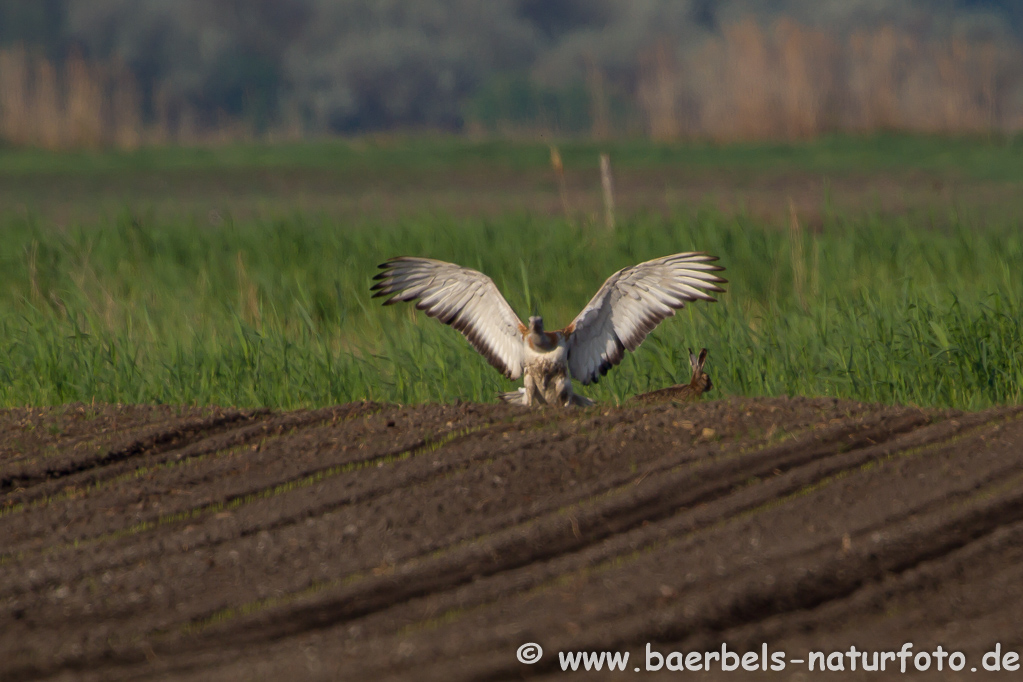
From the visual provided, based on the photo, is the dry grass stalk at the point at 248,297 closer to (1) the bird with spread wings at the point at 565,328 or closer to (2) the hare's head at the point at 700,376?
(1) the bird with spread wings at the point at 565,328

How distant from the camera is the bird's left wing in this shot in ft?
17.9

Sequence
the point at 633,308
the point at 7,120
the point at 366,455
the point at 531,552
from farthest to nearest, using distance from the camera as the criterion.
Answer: the point at 7,120 < the point at 633,308 < the point at 366,455 < the point at 531,552

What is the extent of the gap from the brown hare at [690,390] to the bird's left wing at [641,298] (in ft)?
0.95

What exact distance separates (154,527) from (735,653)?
2.25 m

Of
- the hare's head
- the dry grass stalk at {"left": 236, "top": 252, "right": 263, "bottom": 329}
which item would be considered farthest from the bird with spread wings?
the dry grass stalk at {"left": 236, "top": 252, "right": 263, "bottom": 329}

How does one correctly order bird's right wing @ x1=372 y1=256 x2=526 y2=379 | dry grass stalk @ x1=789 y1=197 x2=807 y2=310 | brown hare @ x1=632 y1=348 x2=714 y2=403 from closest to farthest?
bird's right wing @ x1=372 y1=256 x2=526 y2=379 → brown hare @ x1=632 y1=348 x2=714 y2=403 → dry grass stalk @ x1=789 y1=197 x2=807 y2=310

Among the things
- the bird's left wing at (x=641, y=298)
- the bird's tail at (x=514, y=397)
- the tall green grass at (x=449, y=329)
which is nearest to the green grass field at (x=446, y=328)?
the tall green grass at (x=449, y=329)

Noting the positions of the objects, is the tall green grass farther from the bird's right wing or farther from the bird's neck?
the bird's neck

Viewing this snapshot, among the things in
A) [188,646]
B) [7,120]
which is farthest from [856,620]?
[7,120]

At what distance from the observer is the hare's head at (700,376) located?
5820 mm

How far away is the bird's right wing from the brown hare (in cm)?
61

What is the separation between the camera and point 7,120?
28.0 metres

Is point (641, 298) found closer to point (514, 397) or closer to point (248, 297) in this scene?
point (514, 397)

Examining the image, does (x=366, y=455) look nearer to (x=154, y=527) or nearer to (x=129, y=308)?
(x=154, y=527)
